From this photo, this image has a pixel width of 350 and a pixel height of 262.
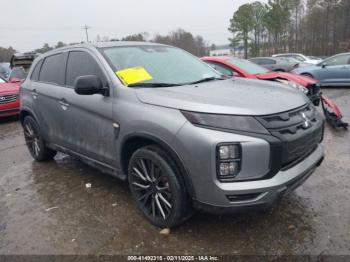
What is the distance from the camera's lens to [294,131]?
2725 millimetres

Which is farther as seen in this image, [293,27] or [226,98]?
[293,27]

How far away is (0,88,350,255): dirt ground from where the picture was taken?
9.39ft

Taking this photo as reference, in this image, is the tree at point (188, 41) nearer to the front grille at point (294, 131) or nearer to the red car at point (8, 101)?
the red car at point (8, 101)

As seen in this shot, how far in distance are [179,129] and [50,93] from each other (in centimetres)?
251

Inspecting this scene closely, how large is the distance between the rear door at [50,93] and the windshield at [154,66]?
1007 millimetres

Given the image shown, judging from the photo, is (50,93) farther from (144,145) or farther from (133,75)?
(144,145)

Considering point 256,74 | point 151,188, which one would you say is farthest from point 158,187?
point 256,74

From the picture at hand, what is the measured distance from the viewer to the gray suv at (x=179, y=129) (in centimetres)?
255

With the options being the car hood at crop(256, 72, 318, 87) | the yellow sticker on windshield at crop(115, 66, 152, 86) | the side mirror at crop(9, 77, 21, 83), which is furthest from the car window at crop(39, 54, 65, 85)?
the side mirror at crop(9, 77, 21, 83)

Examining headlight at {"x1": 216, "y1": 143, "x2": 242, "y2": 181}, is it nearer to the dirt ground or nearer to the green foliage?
the dirt ground

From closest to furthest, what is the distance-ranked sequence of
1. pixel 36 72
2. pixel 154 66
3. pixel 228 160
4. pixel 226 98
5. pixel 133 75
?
pixel 228 160
pixel 226 98
pixel 133 75
pixel 154 66
pixel 36 72

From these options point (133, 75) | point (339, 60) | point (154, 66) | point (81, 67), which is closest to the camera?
point (133, 75)

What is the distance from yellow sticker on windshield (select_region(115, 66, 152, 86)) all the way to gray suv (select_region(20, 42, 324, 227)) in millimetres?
10

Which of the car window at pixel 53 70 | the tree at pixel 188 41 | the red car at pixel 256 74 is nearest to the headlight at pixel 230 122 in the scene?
the car window at pixel 53 70
